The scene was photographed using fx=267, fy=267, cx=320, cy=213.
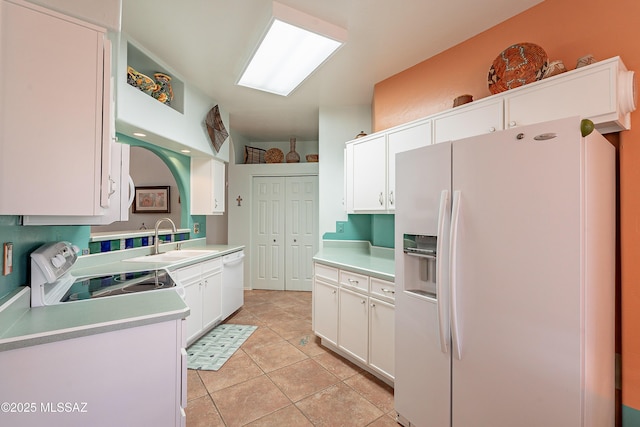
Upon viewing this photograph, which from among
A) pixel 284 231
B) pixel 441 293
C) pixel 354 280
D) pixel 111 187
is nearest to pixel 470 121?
pixel 441 293

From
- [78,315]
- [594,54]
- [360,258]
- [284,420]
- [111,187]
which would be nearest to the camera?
[78,315]

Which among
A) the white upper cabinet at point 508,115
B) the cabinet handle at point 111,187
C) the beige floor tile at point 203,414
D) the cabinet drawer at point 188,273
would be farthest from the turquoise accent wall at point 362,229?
the cabinet handle at point 111,187

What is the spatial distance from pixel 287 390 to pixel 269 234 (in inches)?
115

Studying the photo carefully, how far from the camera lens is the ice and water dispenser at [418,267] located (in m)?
1.56

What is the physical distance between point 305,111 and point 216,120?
1178 millimetres

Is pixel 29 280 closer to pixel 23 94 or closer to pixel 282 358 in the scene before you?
pixel 23 94

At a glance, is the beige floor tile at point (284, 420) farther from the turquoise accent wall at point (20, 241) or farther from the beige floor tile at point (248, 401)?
the turquoise accent wall at point (20, 241)

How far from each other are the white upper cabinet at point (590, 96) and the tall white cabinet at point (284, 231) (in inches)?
133

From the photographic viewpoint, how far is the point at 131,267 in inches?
87.0

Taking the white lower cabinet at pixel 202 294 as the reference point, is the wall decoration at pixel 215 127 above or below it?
above

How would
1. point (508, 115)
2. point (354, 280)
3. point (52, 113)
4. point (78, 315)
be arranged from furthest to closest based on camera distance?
point (354, 280)
point (508, 115)
point (78, 315)
point (52, 113)

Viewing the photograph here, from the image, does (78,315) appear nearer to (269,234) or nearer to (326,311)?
(326,311)

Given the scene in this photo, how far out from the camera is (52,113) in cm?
107

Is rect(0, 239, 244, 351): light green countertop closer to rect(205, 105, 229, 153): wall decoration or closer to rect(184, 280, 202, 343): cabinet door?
rect(184, 280, 202, 343): cabinet door
